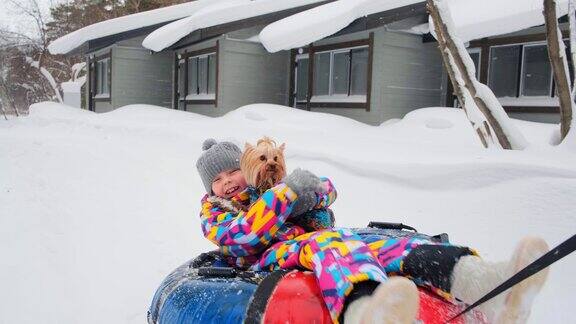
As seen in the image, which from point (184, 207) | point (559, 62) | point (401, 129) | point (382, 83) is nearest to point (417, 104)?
point (382, 83)

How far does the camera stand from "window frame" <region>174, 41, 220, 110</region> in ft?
52.4

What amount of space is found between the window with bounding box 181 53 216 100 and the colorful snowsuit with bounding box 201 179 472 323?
14.1 meters

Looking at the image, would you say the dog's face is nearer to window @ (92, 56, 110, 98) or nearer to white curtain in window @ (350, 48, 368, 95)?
white curtain in window @ (350, 48, 368, 95)

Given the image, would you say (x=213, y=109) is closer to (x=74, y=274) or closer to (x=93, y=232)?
(x=93, y=232)

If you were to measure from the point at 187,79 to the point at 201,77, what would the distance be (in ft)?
3.15

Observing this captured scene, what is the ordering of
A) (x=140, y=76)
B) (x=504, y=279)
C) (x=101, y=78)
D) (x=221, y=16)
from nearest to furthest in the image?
1. (x=504, y=279)
2. (x=221, y=16)
3. (x=140, y=76)
4. (x=101, y=78)

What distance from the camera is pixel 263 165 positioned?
2.80 metres

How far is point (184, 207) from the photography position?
6.45m

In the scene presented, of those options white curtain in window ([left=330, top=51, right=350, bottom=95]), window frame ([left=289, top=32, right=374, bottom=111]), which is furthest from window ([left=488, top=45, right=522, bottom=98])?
white curtain in window ([left=330, top=51, right=350, bottom=95])

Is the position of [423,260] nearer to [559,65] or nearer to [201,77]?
[559,65]

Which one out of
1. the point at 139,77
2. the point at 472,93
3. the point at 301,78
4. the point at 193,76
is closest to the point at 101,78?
the point at 139,77

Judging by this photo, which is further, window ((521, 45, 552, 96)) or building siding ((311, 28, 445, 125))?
building siding ((311, 28, 445, 125))

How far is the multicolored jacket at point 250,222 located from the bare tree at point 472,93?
4.93 m

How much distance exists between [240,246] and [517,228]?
3.15m
